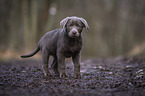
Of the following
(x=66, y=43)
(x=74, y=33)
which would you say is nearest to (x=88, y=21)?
(x=66, y=43)

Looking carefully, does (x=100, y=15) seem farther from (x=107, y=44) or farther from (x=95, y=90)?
(x=95, y=90)

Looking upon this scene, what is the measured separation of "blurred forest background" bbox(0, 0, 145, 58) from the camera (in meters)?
15.0

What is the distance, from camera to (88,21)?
2180cm

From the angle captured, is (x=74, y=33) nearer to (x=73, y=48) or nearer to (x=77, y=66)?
(x=73, y=48)

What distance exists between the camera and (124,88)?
4199 mm

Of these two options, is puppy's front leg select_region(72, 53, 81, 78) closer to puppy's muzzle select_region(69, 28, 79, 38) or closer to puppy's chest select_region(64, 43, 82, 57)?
puppy's chest select_region(64, 43, 82, 57)

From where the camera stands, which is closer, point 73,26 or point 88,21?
point 73,26

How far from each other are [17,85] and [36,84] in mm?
423

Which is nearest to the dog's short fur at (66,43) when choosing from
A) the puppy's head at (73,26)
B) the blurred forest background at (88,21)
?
the puppy's head at (73,26)

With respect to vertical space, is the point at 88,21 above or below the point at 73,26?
above

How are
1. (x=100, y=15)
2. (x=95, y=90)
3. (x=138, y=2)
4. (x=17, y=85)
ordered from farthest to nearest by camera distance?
(x=100, y=15) < (x=138, y=2) < (x=17, y=85) < (x=95, y=90)

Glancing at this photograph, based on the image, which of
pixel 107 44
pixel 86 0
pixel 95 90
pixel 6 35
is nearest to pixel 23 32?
pixel 6 35

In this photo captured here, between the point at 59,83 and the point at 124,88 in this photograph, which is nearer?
the point at 124,88

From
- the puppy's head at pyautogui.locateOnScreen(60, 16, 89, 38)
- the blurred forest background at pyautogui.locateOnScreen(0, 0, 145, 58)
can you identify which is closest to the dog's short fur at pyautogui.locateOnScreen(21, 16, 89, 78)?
the puppy's head at pyautogui.locateOnScreen(60, 16, 89, 38)
